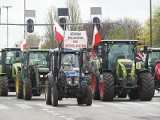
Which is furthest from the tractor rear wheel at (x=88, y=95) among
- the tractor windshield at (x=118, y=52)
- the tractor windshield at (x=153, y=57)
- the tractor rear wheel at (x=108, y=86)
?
the tractor windshield at (x=153, y=57)

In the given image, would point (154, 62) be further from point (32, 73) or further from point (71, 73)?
point (71, 73)

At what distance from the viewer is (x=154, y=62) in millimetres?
36406

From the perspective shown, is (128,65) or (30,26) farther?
(30,26)

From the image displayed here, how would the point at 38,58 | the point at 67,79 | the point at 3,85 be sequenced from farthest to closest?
the point at 3,85
the point at 38,58
the point at 67,79

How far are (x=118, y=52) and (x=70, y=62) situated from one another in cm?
453

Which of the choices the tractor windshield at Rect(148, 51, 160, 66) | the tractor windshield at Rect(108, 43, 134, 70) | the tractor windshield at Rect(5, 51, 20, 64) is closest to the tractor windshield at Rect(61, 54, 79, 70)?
the tractor windshield at Rect(108, 43, 134, 70)

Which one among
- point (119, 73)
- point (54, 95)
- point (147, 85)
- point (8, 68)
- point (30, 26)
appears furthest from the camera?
point (30, 26)

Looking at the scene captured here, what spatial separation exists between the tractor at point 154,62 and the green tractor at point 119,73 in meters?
3.86

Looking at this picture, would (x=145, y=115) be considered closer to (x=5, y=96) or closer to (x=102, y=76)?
(x=102, y=76)

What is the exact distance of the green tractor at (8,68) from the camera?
36.1 metres

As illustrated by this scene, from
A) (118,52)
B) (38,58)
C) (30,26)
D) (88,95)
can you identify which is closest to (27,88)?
(38,58)

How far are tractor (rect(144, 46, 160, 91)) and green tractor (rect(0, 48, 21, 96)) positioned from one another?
664 cm

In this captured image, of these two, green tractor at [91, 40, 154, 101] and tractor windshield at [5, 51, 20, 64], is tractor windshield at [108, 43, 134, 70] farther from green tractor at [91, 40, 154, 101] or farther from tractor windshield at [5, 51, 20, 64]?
tractor windshield at [5, 51, 20, 64]

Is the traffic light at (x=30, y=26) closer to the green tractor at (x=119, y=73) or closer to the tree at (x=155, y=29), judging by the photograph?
the green tractor at (x=119, y=73)
